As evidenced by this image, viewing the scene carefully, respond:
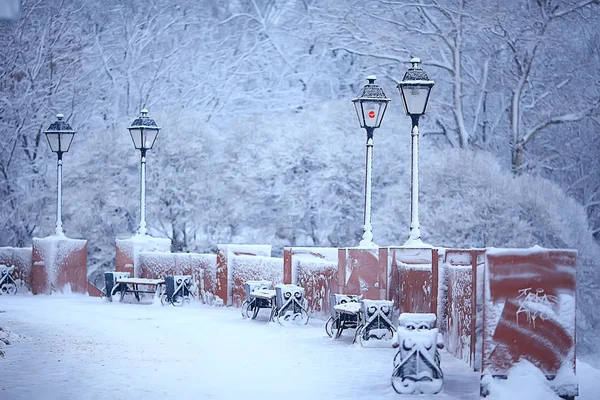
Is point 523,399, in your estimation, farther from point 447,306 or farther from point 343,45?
point 343,45

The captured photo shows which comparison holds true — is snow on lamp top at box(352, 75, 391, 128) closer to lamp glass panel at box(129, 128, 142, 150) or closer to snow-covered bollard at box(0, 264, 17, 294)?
lamp glass panel at box(129, 128, 142, 150)

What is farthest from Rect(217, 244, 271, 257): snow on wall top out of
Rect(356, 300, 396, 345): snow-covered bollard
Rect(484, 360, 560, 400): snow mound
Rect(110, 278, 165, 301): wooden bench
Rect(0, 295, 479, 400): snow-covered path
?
Rect(484, 360, 560, 400): snow mound

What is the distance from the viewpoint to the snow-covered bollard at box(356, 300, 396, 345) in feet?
50.3

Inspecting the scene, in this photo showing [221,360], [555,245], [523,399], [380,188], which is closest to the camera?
[523,399]

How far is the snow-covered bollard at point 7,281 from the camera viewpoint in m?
28.7

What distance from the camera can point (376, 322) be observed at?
15.4 m

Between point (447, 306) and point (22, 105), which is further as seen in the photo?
point (22, 105)

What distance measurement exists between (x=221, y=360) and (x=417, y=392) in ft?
11.5

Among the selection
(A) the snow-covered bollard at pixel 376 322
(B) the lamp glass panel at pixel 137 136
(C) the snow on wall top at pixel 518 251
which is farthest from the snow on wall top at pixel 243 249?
(C) the snow on wall top at pixel 518 251

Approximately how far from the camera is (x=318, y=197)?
3941cm

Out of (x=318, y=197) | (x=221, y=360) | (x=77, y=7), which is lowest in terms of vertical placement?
(x=221, y=360)

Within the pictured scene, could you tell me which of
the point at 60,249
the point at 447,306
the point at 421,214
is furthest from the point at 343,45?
the point at 447,306

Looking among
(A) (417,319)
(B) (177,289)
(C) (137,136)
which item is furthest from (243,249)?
(A) (417,319)

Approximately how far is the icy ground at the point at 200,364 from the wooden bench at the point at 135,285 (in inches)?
174
